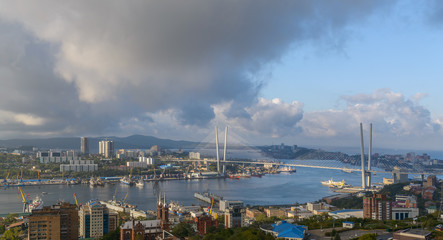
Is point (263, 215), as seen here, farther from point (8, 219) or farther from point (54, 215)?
point (8, 219)

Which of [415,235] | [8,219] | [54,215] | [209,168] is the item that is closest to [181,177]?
[209,168]

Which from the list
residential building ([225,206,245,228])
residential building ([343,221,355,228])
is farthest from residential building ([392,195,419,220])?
residential building ([225,206,245,228])

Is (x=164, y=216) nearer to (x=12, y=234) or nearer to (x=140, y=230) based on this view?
(x=140, y=230)

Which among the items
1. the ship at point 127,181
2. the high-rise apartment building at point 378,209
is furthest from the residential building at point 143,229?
the ship at point 127,181

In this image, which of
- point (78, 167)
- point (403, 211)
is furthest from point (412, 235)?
point (78, 167)

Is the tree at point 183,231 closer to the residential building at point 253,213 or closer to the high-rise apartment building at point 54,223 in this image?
the high-rise apartment building at point 54,223

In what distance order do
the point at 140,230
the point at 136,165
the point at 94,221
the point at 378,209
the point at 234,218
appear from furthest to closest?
the point at 136,165 → the point at 378,209 → the point at 94,221 → the point at 234,218 → the point at 140,230

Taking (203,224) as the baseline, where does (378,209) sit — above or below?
below

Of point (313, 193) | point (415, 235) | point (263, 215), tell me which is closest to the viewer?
point (415, 235)
